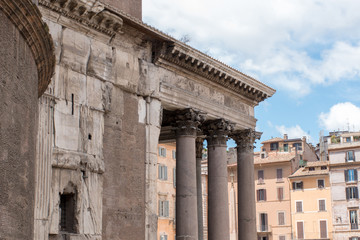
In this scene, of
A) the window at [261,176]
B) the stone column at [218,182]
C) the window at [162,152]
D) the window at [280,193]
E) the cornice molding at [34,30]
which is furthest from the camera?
the window at [261,176]

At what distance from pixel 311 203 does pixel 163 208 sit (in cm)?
1218

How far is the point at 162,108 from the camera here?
55.4 ft

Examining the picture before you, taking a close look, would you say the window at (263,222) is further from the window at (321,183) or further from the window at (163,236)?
the window at (163,236)

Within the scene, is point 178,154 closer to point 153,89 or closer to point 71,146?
point 153,89

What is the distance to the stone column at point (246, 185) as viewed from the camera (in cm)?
1980

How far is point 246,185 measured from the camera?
66.1 feet

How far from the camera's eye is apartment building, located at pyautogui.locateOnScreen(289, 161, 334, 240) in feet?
136

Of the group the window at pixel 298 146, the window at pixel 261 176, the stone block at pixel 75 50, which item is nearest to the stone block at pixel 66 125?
the stone block at pixel 75 50

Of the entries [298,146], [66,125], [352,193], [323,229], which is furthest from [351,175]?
[66,125]

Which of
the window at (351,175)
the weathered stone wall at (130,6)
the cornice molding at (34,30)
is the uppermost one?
the weathered stone wall at (130,6)

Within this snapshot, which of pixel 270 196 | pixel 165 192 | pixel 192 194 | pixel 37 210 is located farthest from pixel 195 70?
pixel 270 196

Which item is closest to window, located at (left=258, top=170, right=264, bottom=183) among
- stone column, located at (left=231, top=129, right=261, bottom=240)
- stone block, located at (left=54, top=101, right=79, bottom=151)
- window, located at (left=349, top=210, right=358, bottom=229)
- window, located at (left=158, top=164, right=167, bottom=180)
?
window, located at (left=349, top=210, right=358, bottom=229)

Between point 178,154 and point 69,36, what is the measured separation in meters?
5.20

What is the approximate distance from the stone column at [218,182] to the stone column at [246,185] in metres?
1.14
